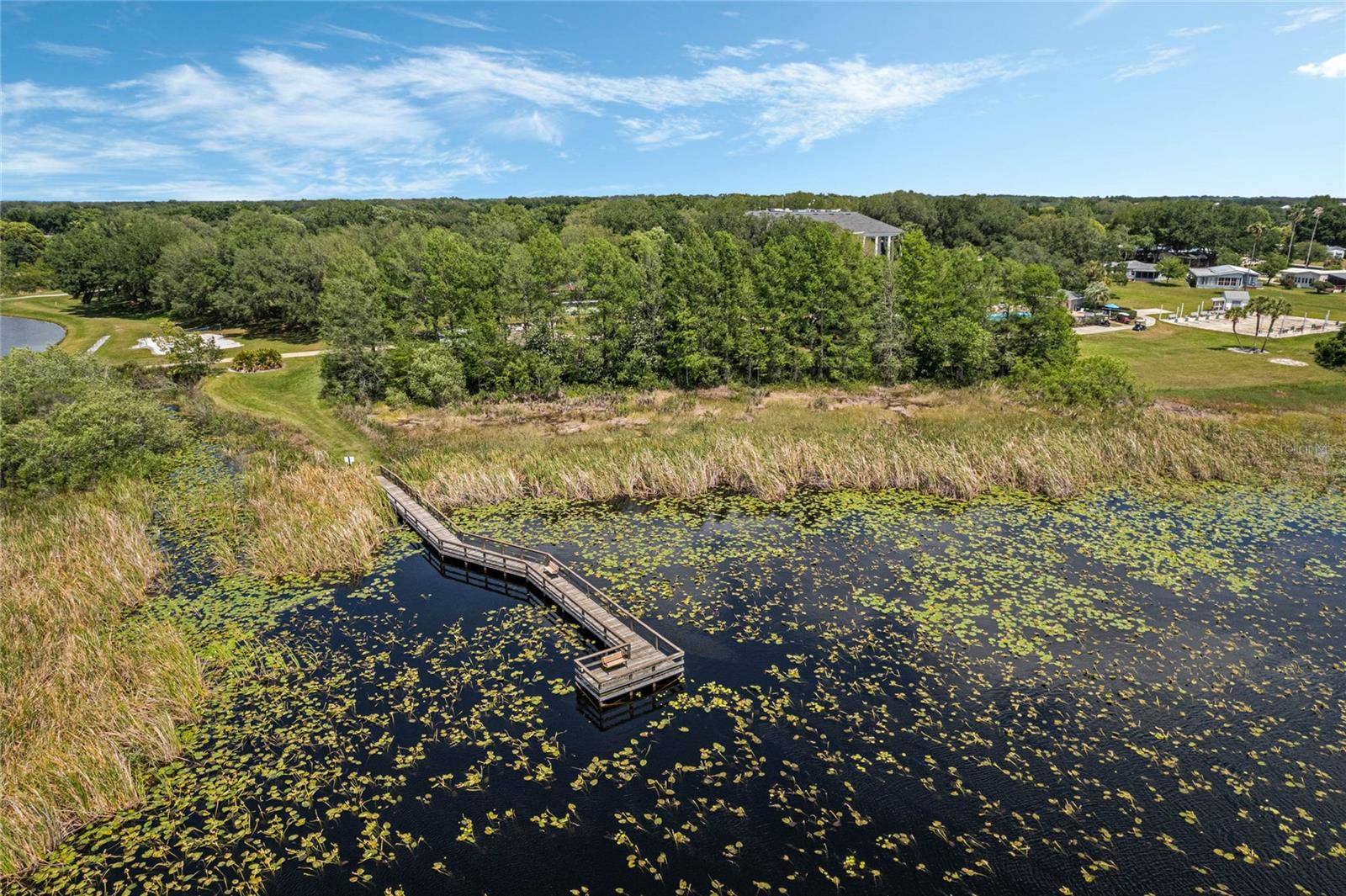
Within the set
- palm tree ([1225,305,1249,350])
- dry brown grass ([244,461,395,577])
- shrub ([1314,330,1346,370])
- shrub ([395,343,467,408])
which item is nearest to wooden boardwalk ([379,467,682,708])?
dry brown grass ([244,461,395,577])

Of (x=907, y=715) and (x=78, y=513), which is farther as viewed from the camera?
(x=78, y=513)

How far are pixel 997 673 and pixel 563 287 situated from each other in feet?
Result: 156

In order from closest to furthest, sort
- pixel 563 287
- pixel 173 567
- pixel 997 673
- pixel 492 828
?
pixel 492 828 → pixel 997 673 → pixel 173 567 → pixel 563 287

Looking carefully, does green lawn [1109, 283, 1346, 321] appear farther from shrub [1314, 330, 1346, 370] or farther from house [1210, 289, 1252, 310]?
shrub [1314, 330, 1346, 370]

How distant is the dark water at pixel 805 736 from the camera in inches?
606

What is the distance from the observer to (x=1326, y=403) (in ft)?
165

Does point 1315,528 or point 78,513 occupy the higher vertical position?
point 78,513

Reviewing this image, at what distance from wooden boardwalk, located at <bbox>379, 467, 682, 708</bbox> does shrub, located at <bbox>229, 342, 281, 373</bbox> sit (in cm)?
3764

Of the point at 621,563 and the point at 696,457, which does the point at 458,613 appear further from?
the point at 696,457

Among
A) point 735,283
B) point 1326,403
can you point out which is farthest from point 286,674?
point 1326,403

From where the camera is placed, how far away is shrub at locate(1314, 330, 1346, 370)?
6047 cm

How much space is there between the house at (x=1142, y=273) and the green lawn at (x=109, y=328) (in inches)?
5077

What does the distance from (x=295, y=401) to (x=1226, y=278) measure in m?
131

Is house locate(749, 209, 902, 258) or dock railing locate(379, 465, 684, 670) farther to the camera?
house locate(749, 209, 902, 258)
